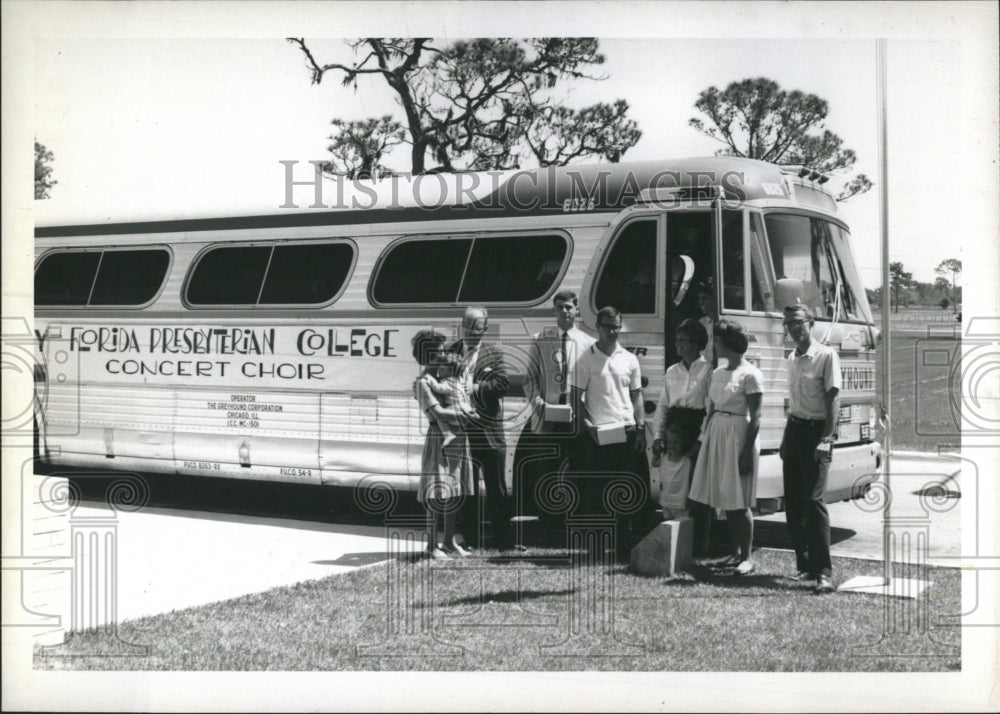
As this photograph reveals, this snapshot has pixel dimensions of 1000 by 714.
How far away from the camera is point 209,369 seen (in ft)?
27.3

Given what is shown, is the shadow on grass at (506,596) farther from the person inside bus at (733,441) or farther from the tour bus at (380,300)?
the tour bus at (380,300)

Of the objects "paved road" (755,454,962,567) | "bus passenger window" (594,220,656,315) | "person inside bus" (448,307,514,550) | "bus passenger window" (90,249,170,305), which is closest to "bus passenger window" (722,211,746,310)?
"bus passenger window" (594,220,656,315)

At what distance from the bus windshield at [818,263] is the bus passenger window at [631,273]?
778mm

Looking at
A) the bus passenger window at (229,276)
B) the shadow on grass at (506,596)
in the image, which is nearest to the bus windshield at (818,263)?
the shadow on grass at (506,596)

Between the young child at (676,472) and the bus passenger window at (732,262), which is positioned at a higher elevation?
the bus passenger window at (732,262)

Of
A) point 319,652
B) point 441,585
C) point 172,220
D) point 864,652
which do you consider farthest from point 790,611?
point 172,220

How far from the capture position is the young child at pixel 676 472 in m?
6.73

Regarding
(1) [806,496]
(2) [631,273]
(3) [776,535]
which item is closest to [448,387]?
(2) [631,273]

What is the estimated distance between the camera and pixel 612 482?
6.93m

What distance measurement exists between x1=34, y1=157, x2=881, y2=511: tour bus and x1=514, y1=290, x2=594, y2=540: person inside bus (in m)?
0.08

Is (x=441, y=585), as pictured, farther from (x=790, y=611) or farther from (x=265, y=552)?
(x=790, y=611)

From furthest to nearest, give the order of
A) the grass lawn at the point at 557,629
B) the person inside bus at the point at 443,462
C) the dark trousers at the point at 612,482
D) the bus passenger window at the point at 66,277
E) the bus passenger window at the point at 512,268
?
the bus passenger window at the point at 66,277, the bus passenger window at the point at 512,268, the person inside bus at the point at 443,462, the dark trousers at the point at 612,482, the grass lawn at the point at 557,629

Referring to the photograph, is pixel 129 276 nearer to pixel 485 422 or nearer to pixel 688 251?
pixel 485 422

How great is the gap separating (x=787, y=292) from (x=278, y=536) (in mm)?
4010
